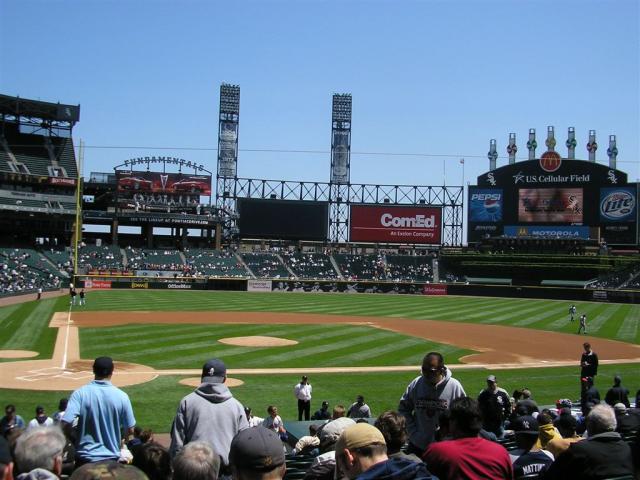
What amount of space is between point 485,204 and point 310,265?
78.5 feet

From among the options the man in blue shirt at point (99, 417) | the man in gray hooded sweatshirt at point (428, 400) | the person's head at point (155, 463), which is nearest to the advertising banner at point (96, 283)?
the man in blue shirt at point (99, 417)

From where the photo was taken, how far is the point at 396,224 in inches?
3369

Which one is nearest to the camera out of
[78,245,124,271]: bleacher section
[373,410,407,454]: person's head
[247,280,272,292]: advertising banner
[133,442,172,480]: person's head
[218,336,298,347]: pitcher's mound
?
[133,442,172,480]: person's head

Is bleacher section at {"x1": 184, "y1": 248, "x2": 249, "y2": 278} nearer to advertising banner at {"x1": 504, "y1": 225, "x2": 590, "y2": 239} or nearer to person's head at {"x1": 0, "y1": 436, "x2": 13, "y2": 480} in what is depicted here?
advertising banner at {"x1": 504, "y1": 225, "x2": 590, "y2": 239}

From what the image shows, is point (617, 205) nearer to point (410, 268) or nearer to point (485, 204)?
point (485, 204)

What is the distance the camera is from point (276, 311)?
4253 cm

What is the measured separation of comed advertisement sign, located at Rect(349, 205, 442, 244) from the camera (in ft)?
281

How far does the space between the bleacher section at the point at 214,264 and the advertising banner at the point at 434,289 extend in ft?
71.5

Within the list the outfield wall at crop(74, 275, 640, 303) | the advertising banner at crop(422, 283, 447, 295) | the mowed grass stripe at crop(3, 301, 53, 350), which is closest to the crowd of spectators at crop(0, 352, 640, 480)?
the mowed grass stripe at crop(3, 301, 53, 350)

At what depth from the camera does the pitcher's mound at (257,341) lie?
26.8m

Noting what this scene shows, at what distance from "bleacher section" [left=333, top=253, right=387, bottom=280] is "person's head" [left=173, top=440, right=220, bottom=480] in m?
74.8

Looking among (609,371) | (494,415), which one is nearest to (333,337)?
(609,371)

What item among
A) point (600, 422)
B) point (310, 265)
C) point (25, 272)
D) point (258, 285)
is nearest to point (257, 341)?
point (600, 422)

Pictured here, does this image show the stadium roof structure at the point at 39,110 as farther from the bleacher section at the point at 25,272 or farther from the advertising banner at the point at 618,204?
the advertising banner at the point at 618,204
